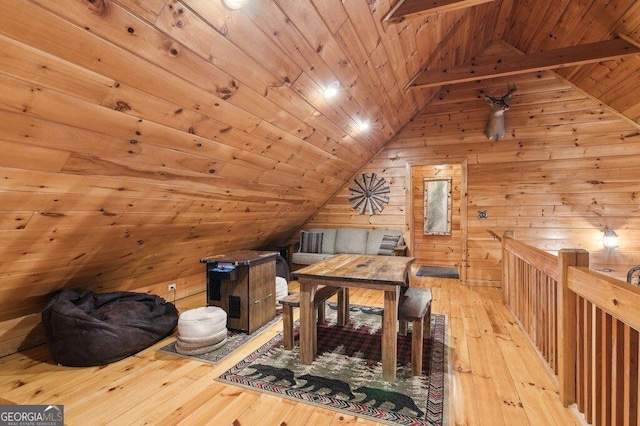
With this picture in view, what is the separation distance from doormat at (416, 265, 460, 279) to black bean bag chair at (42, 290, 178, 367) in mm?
4537

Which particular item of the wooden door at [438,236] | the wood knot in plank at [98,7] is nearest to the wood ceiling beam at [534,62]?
the wooden door at [438,236]

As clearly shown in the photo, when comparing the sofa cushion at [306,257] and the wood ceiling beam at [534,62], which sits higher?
the wood ceiling beam at [534,62]

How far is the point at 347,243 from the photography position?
539 centimetres

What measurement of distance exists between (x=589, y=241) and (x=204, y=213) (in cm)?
515

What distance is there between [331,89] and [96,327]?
2.67 meters

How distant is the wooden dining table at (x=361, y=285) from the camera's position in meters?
2.15

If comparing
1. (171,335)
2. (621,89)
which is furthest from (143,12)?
(621,89)

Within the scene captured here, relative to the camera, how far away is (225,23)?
61.8 inches

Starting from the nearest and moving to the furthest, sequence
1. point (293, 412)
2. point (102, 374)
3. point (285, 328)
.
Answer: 1. point (293, 412)
2. point (102, 374)
3. point (285, 328)

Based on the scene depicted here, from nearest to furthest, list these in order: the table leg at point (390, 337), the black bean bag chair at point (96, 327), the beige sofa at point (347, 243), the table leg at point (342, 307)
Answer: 1. the table leg at point (390, 337)
2. the black bean bag chair at point (96, 327)
3. the table leg at point (342, 307)
4. the beige sofa at point (347, 243)

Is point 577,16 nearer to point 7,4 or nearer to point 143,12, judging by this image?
point 143,12

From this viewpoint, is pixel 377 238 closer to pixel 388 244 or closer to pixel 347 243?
pixel 388 244

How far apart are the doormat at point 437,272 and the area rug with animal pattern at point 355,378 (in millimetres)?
2904

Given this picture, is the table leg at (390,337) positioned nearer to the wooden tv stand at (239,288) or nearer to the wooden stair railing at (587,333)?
the wooden stair railing at (587,333)
